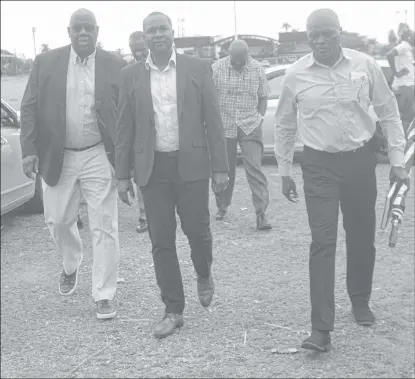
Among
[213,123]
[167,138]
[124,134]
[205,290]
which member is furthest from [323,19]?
[205,290]

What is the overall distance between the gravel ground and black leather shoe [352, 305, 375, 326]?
6 cm

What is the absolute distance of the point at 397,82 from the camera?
1164 centimetres

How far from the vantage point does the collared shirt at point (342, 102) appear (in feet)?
14.6

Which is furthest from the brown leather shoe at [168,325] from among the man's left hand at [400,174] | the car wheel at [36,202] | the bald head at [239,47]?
the car wheel at [36,202]

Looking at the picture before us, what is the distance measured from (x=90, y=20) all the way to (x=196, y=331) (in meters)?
2.15

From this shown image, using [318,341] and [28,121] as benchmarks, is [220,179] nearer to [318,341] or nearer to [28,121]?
[318,341]

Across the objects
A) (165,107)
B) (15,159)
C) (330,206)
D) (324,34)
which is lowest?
(15,159)

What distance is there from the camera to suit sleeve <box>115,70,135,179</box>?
4.72 m

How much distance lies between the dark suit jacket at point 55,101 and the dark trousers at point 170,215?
0.57 metres

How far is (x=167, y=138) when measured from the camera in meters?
4.70

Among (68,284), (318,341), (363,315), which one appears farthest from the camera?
(68,284)

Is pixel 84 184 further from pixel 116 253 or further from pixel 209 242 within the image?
pixel 209 242

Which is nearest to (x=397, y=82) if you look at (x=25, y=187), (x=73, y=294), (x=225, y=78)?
(x=225, y=78)

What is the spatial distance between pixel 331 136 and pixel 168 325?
1.57m
